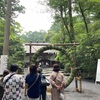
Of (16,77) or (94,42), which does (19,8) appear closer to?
(94,42)

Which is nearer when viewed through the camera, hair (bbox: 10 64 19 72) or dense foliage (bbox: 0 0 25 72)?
hair (bbox: 10 64 19 72)

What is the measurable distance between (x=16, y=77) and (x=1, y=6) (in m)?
17.1

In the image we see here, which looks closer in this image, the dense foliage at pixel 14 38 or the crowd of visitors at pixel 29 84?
the crowd of visitors at pixel 29 84

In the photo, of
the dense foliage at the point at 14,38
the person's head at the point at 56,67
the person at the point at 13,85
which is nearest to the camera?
the person at the point at 13,85

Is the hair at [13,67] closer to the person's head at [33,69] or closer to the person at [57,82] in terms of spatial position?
the person's head at [33,69]

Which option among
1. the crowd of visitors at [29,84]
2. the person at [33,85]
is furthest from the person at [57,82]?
the person at [33,85]

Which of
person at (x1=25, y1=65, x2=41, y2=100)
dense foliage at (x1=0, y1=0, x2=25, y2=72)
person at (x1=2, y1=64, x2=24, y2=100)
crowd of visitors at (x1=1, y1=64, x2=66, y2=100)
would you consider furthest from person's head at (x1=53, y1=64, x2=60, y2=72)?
dense foliage at (x1=0, y1=0, x2=25, y2=72)

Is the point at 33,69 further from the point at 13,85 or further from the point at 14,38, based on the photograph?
the point at 14,38

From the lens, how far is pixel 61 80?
22.2 feet

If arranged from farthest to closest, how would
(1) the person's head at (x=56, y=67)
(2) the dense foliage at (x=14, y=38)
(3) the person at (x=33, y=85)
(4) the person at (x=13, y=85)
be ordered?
(2) the dense foliage at (x=14, y=38)
(1) the person's head at (x=56, y=67)
(3) the person at (x=33, y=85)
(4) the person at (x=13, y=85)

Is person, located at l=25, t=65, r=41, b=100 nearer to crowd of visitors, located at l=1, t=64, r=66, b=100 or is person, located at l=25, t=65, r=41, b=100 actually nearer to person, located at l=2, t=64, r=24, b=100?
crowd of visitors, located at l=1, t=64, r=66, b=100

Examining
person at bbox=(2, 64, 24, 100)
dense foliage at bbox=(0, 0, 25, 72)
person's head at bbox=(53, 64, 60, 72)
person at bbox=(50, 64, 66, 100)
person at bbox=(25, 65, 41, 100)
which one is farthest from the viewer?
dense foliage at bbox=(0, 0, 25, 72)

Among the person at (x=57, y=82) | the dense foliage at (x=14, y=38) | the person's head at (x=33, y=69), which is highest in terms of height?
the dense foliage at (x=14, y=38)

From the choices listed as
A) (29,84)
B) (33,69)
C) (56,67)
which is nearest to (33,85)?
(29,84)
